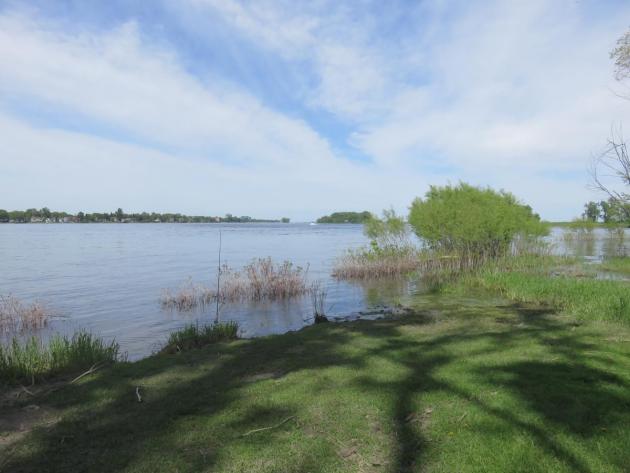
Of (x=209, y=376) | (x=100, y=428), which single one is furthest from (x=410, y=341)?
(x=100, y=428)

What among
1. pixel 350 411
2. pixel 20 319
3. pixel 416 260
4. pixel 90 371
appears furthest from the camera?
pixel 416 260

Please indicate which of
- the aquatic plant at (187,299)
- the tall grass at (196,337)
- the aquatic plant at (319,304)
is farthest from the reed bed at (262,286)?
the tall grass at (196,337)

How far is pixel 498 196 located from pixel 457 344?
908 inches

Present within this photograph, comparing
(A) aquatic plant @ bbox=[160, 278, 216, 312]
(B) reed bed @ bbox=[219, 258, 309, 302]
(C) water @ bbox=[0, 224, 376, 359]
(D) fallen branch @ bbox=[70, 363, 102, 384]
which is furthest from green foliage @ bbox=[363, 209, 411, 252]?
(D) fallen branch @ bbox=[70, 363, 102, 384]

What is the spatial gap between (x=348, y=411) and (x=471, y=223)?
2049 centimetres

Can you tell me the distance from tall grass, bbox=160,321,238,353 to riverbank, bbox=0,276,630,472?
1.00 meters

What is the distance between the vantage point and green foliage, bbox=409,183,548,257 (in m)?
24.0

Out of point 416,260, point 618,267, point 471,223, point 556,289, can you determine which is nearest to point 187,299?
point 556,289

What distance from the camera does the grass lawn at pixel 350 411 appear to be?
4.07 metres

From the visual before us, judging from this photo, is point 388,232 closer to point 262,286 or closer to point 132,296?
point 262,286

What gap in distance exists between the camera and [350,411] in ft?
16.7

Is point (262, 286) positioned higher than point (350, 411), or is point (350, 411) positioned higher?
point (350, 411)

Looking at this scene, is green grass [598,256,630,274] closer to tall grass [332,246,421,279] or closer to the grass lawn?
tall grass [332,246,421,279]

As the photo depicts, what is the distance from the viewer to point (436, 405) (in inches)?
201
